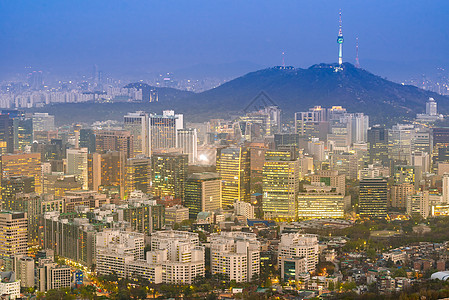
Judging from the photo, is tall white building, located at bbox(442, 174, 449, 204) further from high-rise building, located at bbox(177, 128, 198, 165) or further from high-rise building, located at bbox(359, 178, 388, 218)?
high-rise building, located at bbox(177, 128, 198, 165)

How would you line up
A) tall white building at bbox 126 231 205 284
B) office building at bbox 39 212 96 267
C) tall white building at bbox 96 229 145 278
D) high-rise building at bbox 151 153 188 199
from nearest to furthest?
tall white building at bbox 126 231 205 284, tall white building at bbox 96 229 145 278, office building at bbox 39 212 96 267, high-rise building at bbox 151 153 188 199

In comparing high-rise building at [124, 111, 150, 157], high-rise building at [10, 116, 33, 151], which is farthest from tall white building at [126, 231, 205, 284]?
high-rise building at [10, 116, 33, 151]

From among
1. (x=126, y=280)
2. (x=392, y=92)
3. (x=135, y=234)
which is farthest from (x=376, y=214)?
(x=392, y=92)

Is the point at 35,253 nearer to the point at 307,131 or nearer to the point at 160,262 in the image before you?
the point at 160,262

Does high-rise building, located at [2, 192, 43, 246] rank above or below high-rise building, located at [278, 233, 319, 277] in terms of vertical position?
above

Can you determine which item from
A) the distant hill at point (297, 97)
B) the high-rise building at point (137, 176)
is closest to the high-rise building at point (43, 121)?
the distant hill at point (297, 97)
